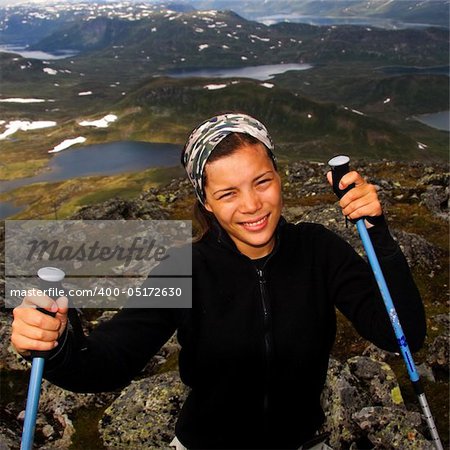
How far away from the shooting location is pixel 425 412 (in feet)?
18.6

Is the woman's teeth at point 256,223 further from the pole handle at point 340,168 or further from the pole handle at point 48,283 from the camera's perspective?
the pole handle at point 48,283

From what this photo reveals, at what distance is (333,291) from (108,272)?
19589 millimetres

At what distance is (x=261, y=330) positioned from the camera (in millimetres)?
4969

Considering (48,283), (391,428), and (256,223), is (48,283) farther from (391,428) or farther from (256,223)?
(391,428)

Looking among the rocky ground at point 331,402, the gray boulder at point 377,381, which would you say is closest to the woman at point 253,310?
the rocky ground at point 331,402

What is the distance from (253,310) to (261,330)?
0.81 feet

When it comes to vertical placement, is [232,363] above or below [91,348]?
below

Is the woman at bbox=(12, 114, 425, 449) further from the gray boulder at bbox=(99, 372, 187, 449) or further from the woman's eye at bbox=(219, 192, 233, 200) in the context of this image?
the gray boulder at bbox=(99, 372, 187, 449)

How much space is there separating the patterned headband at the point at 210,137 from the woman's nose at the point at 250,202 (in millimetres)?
577

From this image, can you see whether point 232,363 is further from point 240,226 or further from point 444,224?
point 444,224

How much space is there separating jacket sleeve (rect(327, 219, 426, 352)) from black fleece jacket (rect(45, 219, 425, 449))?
0.01 meters

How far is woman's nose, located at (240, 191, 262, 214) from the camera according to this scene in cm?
491

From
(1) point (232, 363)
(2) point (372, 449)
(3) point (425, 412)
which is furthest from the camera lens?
(2) point (372, 449)

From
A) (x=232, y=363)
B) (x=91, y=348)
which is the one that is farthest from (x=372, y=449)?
(x=91, y=348)
